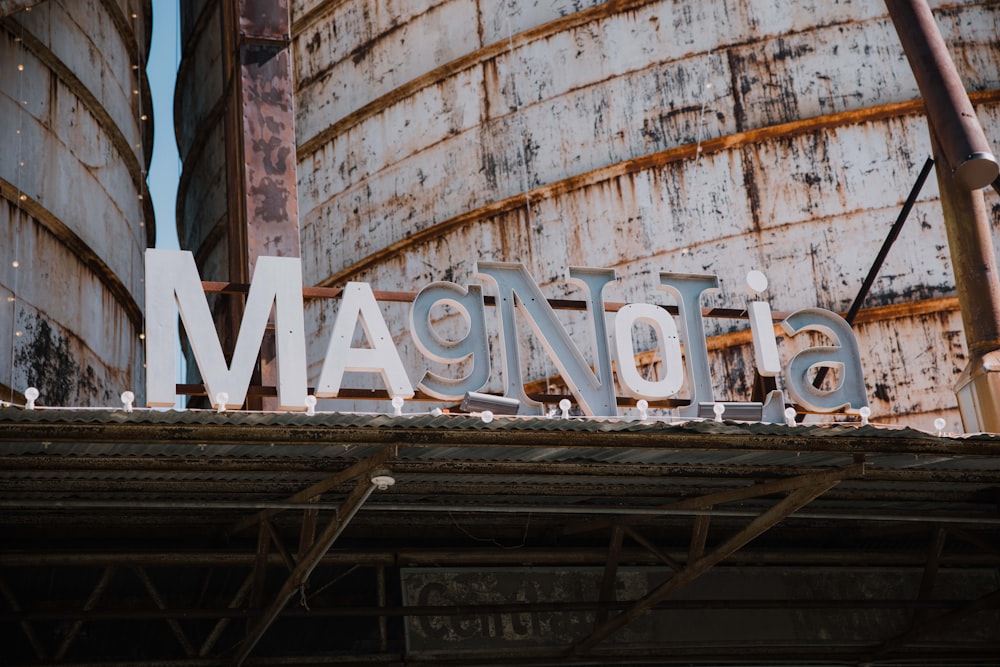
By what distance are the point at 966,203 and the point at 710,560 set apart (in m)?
4.17

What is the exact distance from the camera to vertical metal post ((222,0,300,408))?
12.5 m

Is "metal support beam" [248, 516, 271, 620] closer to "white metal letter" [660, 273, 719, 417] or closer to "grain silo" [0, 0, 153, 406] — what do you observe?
"white metal letter" [660, 273, 719, 417]

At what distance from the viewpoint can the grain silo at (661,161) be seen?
14.6 metres

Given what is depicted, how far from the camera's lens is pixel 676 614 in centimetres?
1219

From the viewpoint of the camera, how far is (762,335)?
37.8 ft

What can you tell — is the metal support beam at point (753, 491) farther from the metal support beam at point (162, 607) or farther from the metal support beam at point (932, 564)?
the metal support beam at point (162, 607)

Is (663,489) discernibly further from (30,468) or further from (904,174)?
(904,174)

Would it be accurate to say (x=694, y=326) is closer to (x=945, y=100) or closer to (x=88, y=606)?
(x=945, y=100)

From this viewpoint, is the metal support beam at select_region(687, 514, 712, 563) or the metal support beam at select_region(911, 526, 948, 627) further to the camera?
the metal support beam at select_region(911, 526, 948, 627)

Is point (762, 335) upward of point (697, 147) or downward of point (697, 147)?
downward

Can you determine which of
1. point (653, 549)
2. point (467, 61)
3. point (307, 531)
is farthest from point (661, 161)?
point (307, 531)

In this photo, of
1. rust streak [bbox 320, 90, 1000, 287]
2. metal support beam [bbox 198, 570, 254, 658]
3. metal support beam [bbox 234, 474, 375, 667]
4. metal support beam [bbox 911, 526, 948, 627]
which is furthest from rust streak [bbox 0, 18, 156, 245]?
metal support beam [bbox 911, 526, 948, 627]

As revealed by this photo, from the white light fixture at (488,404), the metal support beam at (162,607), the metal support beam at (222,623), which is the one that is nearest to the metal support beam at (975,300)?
the white light fixture at (488,404)

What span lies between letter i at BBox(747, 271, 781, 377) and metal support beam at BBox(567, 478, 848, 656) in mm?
1396
